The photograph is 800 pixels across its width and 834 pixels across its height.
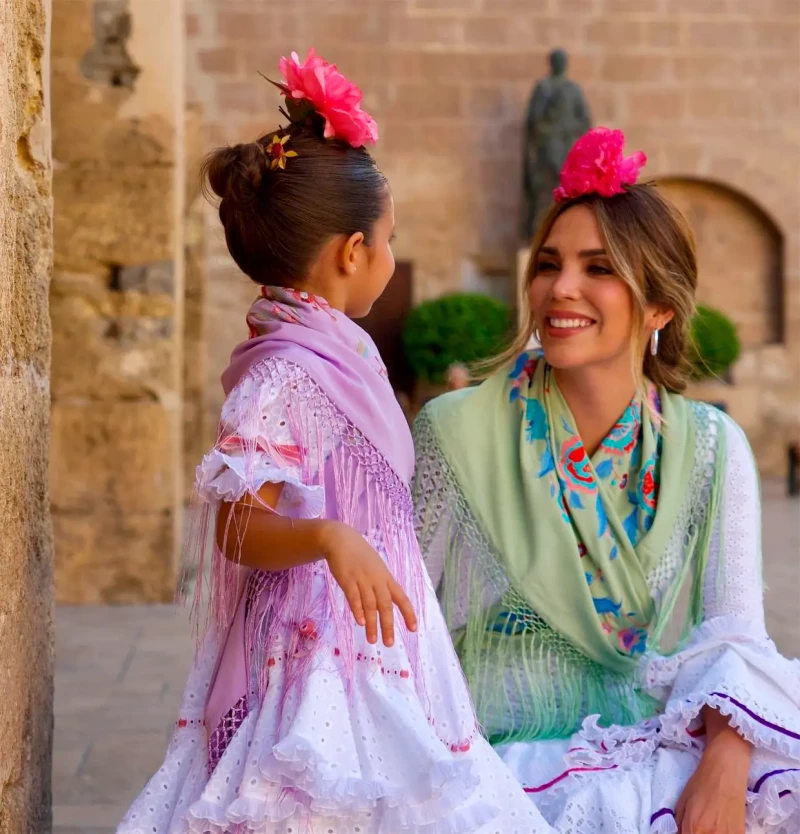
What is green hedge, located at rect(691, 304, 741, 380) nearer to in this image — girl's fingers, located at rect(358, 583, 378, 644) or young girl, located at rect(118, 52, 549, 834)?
young girl, located at rect(118, 52, 549, 834)

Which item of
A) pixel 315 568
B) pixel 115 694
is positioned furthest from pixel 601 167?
pixel 115 694

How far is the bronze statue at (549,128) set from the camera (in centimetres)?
1098

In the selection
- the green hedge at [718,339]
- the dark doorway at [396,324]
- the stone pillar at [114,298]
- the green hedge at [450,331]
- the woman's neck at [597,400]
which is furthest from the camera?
the dark doorway at [396,324]

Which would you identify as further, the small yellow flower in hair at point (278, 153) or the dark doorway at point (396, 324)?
the dark doorway at point (396, 324)

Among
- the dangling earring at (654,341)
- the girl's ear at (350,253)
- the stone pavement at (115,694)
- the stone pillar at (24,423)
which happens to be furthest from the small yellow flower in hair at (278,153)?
the stone pavement at (115,694)

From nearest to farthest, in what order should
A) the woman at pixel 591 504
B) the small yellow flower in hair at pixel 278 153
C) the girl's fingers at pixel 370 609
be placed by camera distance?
the girl's fingers at pixel 370 609 → the small yellow flower in hair at pixel 278 153 → the woman at pixel 591 504

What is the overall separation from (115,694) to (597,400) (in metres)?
2.25

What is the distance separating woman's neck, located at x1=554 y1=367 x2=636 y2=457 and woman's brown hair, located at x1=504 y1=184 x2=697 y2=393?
1.8 inches

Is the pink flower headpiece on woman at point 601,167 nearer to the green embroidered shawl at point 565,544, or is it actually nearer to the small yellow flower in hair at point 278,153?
the green embroidered shawl at point 565,544

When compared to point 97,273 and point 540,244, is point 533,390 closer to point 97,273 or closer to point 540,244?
point 540,244

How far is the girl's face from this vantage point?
188 cm

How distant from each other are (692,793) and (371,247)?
1.03 meters

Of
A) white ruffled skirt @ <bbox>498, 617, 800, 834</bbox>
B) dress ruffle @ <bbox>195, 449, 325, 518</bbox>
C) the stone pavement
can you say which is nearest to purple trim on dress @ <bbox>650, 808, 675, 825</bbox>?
white ruffled skirt @ <bbox>498, 617, 800, 834</bbox>

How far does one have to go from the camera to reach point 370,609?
153 centimetres
